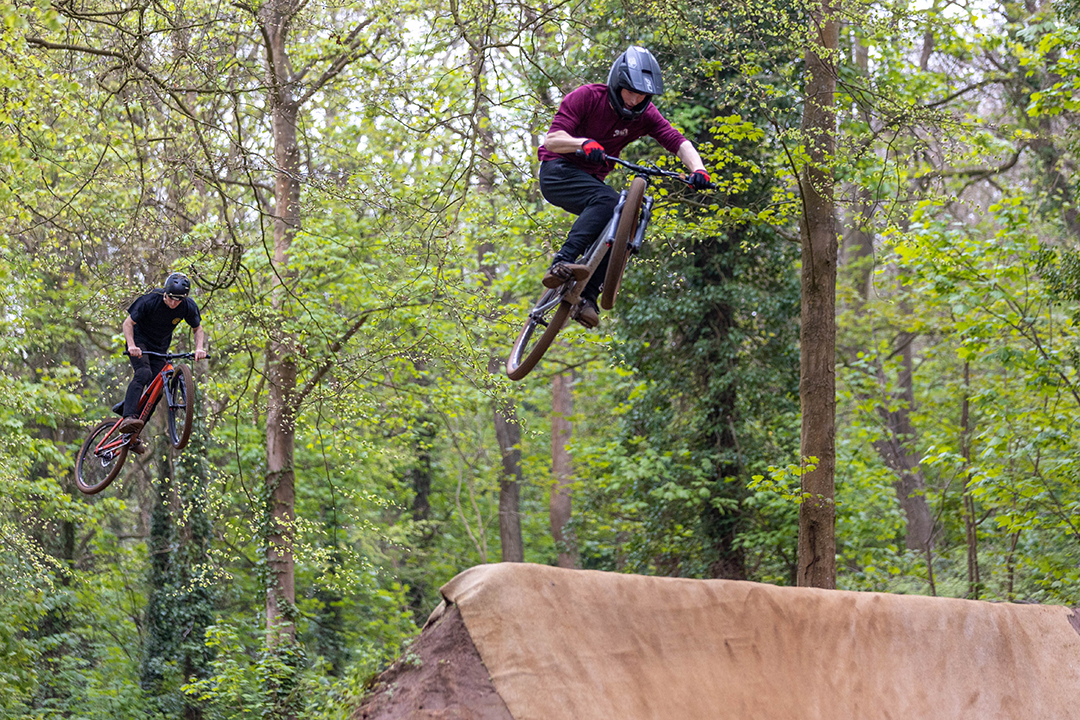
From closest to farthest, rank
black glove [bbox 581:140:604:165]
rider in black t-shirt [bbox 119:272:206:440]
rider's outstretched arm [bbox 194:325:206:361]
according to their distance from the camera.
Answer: black glove [bbox 581:140:604:165]
rider's outstretched arm [bbox 194:325:206:361]
rider in black t-shirt [bbox 119:272:206:440]

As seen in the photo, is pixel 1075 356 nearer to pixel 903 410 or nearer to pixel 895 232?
pixel 895 232

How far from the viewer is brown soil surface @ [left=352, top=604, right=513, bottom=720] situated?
14.5 feet

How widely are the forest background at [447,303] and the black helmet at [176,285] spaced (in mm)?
689

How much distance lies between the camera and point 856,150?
8.69 m

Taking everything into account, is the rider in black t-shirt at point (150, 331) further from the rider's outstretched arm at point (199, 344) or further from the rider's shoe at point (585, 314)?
the rider's shoe at point (585, 314)

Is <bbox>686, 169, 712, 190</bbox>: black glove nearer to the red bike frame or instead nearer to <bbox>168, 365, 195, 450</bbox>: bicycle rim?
<bbox>168, 365, 195, 450</bbox>: bicycle rim

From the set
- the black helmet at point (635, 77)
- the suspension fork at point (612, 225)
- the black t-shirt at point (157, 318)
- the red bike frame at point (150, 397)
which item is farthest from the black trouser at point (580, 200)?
the red bike frame at point (150, 397)

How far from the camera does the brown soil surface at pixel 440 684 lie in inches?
175

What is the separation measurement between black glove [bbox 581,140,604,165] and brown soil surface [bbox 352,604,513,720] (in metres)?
2.43

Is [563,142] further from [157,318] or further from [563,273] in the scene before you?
[157,318]

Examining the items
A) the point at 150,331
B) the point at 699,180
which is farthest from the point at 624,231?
the point at 150,331

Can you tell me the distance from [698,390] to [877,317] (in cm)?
530

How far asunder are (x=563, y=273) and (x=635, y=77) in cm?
112

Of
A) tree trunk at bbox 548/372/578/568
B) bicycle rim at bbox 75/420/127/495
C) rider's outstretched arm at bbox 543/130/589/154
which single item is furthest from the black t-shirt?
tree trunk at bbox 548/372/578/568
